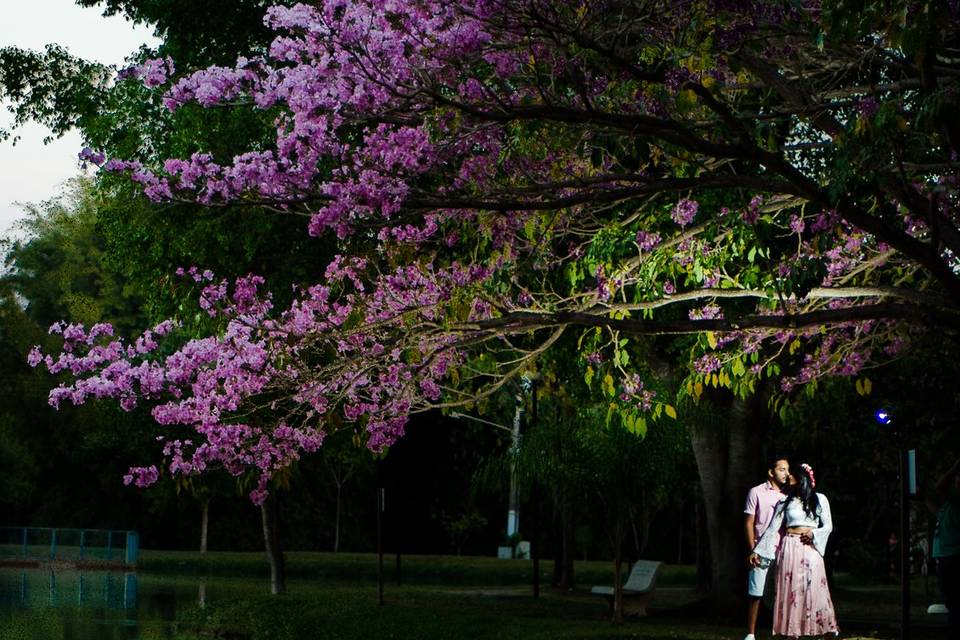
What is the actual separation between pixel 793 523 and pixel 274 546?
51.5ft

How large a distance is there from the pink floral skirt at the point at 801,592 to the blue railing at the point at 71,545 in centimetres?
3720

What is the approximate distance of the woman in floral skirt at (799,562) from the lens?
1689 cm

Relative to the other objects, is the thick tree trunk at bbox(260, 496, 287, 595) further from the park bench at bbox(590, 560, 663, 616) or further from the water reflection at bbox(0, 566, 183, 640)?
the park bench at bbox(590, 560, 663, 616)

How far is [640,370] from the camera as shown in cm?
2638

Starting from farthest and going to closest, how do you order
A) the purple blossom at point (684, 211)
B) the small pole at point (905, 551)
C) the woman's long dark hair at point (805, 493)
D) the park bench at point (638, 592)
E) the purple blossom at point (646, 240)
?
the park bench at point (638, 592) < the woman's long dark hair at point (805, 493) < the purple blossom at point (646, 240) < the purple blossom at point (684, 211) < the small pole at point (905, 551)

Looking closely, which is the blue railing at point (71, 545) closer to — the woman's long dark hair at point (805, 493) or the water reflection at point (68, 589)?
the water reflection at point (68, 589)

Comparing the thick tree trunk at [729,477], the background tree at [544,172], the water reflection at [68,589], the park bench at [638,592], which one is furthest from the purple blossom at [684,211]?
the water reflection at [68,589]

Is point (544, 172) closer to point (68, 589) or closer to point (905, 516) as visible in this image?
point (905, 516)

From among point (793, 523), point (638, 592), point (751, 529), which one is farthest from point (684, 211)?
point (638, 592)

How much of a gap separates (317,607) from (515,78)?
13956mm

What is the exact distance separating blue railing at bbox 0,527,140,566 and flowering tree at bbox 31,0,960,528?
36.8 m

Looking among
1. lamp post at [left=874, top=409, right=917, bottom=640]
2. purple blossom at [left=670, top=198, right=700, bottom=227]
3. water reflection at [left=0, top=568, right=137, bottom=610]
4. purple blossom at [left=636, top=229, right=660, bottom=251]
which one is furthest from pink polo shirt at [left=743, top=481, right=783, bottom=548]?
water reflection at [left=0, top=568, right=137, bottom=610]

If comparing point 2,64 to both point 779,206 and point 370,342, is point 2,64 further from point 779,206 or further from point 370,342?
point 779,206

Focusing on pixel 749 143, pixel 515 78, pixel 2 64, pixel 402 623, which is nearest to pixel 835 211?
pixel 749 143
